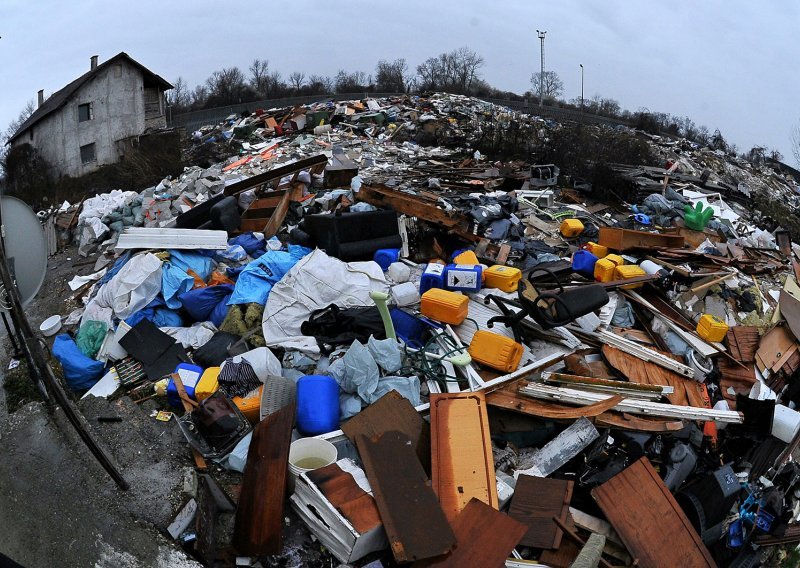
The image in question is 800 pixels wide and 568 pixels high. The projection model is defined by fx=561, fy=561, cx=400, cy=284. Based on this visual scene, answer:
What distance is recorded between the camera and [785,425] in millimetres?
4770

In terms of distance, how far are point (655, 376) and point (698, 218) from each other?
461 centimetres

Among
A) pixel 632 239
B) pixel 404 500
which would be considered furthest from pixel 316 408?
pixel 632 239

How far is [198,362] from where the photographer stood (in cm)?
540

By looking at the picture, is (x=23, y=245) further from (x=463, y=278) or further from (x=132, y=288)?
(x=463, y=278)

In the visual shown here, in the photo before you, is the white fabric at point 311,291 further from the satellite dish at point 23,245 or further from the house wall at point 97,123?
the house wall at point 97,123

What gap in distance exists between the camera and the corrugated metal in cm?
682

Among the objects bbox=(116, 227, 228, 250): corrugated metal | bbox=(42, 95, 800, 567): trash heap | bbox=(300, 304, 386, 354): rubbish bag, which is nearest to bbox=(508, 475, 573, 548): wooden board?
bbox=(42, 95, 800, 567): trash heap

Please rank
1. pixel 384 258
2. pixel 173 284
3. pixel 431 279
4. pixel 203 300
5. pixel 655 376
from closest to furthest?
pixel 655 376
pixel 431 279
pixel 203 300
pixel 173 284
pixel 384 258

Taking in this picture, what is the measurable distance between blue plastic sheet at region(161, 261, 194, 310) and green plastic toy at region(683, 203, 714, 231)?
7.38 meters

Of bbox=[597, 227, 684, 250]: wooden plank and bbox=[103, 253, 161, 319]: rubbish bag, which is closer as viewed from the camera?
bbox=[103, 253, 161, 319]: rubbish bag

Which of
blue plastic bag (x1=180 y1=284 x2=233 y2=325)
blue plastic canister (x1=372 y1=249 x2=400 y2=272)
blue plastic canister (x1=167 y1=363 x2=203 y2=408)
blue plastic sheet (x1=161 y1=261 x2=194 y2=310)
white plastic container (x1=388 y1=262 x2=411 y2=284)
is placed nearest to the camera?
blue plastic canister (x1=167 y1=363 x2=203 y2=408)

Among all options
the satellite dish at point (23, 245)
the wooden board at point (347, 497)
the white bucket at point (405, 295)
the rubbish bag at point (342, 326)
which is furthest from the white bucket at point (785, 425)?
the satellite dish at point (23, 245)

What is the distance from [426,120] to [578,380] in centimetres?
1365

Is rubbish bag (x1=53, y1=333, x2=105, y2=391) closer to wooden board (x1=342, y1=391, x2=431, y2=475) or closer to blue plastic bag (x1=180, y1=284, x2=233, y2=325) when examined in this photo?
blue plastic bag (x1=180, y1=284, x2=233, y2=325)
